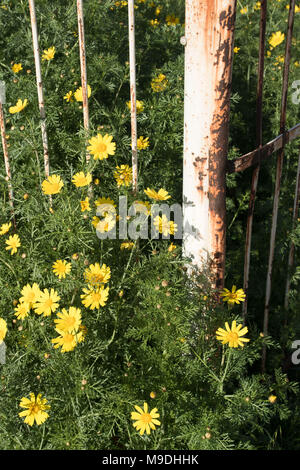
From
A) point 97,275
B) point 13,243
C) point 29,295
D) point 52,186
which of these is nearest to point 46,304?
point 29,295

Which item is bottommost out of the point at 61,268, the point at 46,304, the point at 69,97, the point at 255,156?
the point at 46,304

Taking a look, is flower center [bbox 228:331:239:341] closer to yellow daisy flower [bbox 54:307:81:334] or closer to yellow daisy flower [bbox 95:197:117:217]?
yellow daisy flower [bbox 54:307:81:334]

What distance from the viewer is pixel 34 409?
1.76 metres

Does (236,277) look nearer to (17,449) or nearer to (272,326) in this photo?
(272,326)

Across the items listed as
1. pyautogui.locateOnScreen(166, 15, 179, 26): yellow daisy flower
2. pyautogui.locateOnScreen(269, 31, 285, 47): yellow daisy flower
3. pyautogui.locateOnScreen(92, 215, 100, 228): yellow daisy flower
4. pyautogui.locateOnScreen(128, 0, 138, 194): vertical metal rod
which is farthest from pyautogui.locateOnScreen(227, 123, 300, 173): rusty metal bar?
pyautogui.locateOnScreen(269, 31, 285, 47): yellow daisy flower

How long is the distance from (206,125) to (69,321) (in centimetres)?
92

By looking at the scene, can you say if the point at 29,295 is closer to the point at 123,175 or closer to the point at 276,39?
the point at 123,175

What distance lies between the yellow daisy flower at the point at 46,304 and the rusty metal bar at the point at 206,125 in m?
0.59

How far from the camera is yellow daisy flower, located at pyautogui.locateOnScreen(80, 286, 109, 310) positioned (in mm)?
1892

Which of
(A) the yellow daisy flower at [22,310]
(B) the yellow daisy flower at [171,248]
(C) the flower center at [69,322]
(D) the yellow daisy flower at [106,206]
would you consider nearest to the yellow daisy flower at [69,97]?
(D) the yellow daisy flower at [106,206]

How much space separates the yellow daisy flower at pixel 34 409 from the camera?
1.73 meters

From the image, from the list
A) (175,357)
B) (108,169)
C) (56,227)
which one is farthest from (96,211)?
(175,357)

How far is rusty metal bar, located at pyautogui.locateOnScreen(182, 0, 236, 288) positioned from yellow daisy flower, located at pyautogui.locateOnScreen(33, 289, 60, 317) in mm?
592

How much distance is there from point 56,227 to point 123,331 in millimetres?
545
